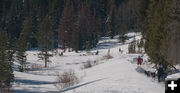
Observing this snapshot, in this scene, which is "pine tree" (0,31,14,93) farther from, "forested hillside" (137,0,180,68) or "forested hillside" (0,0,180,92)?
"forested hillside" (137,0,180,68)

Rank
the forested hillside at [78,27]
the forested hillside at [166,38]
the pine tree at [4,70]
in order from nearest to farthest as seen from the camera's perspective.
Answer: the forested hillside at [166,38], the forested hillside at [78,27], the pine tree at [4,70]

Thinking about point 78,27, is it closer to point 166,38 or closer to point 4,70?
point 4,70

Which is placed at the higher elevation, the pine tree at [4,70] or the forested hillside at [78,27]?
the forested hillside at [78,27]

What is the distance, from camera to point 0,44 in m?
24.2

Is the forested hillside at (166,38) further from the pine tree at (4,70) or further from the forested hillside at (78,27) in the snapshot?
the pine tree at (4,70)

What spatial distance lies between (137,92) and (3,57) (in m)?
15.3

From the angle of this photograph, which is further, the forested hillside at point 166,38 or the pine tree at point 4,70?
the pine tree at point 4,70

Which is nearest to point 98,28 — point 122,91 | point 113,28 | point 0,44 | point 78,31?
point 113,28

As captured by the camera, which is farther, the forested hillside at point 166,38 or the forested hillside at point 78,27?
the forested hillside at point 78,27

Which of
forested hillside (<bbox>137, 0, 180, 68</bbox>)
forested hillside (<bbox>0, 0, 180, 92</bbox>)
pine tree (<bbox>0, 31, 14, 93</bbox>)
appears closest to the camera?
forested hillside (<bbox>137, 0, 180, 68</bbox>)

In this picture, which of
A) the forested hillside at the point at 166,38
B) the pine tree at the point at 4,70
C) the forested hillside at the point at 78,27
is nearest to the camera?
the forested hillside at the point at 166,38

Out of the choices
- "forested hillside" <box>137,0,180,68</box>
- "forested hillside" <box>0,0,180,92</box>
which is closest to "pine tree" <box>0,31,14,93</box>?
"forested hillside" <box>0,0,180,92</box>

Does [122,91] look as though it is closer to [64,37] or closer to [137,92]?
[137,92]

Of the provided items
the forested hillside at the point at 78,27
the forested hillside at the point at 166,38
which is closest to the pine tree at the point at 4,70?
the forested hillside at the point at 78,27
